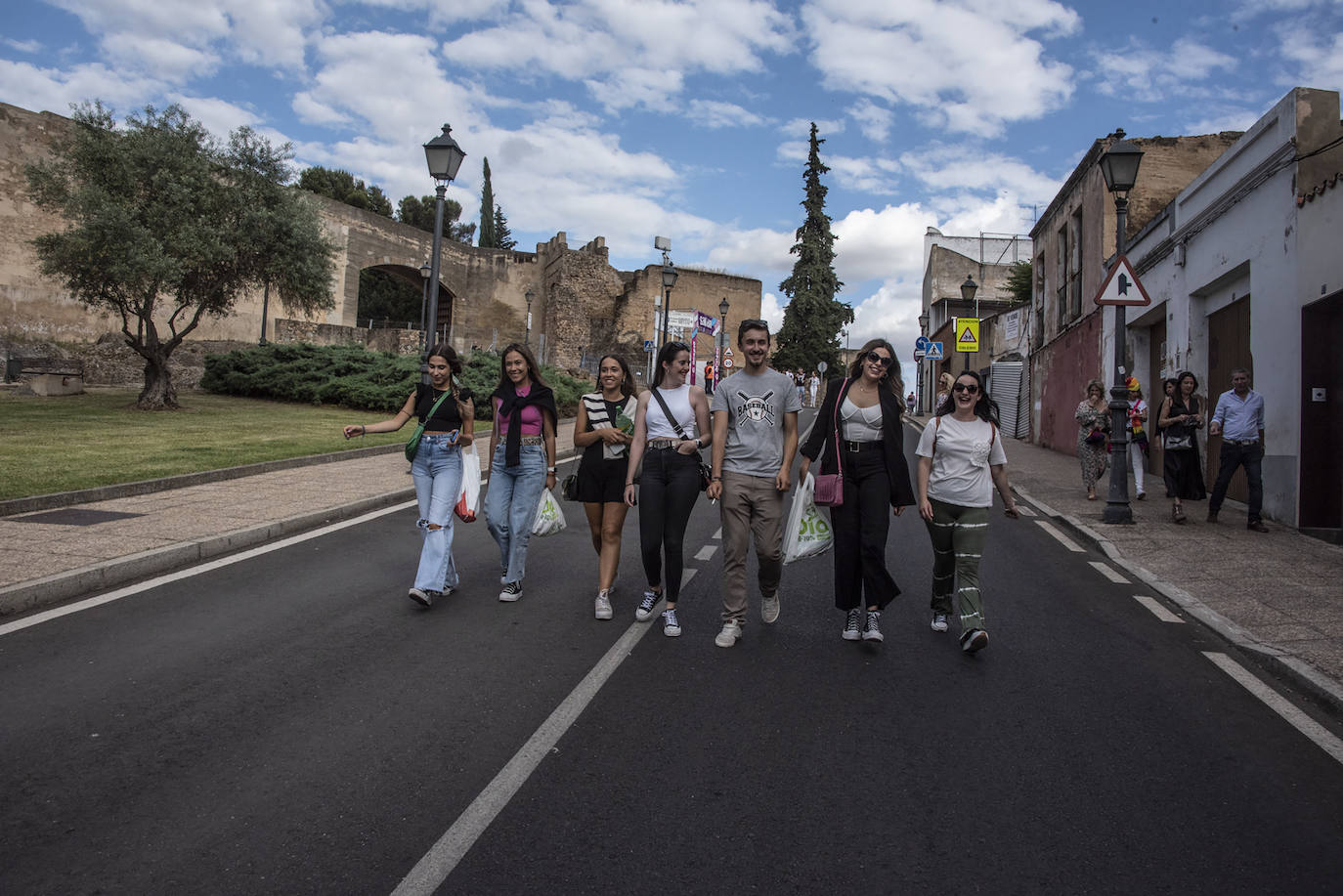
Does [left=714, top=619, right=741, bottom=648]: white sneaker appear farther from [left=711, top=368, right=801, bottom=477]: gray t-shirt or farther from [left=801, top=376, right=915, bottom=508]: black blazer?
[left=801, top=376, right=915, bottom=508]: black blazer

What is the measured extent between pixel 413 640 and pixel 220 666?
1006mm

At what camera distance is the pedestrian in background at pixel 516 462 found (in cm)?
642

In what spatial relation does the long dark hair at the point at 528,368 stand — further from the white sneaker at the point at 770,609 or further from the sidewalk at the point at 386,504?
the sidewalk at the point at 386,504

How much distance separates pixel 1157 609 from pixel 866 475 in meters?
2.80

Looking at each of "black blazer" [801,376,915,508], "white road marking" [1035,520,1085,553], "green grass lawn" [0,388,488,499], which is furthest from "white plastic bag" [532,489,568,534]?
"green grass lawn" [0,388,488,499]

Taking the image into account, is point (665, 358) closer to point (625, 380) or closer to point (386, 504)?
point (625, 380)

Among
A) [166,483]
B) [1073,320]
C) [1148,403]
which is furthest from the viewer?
[1073,320]

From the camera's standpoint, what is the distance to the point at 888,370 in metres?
5.46

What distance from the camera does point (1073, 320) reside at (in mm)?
Result: 23453

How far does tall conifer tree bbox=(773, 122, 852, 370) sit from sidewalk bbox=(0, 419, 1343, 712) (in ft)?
144

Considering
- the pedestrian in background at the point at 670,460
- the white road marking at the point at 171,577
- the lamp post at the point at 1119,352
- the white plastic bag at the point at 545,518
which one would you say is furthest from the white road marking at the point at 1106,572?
the white road marking at the point at 171,577

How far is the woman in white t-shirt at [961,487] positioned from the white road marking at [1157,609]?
1.54 metres

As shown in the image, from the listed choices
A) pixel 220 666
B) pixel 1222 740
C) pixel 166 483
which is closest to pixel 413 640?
pixel 220 666

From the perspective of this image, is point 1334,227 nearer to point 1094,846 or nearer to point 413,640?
point 1094,846
